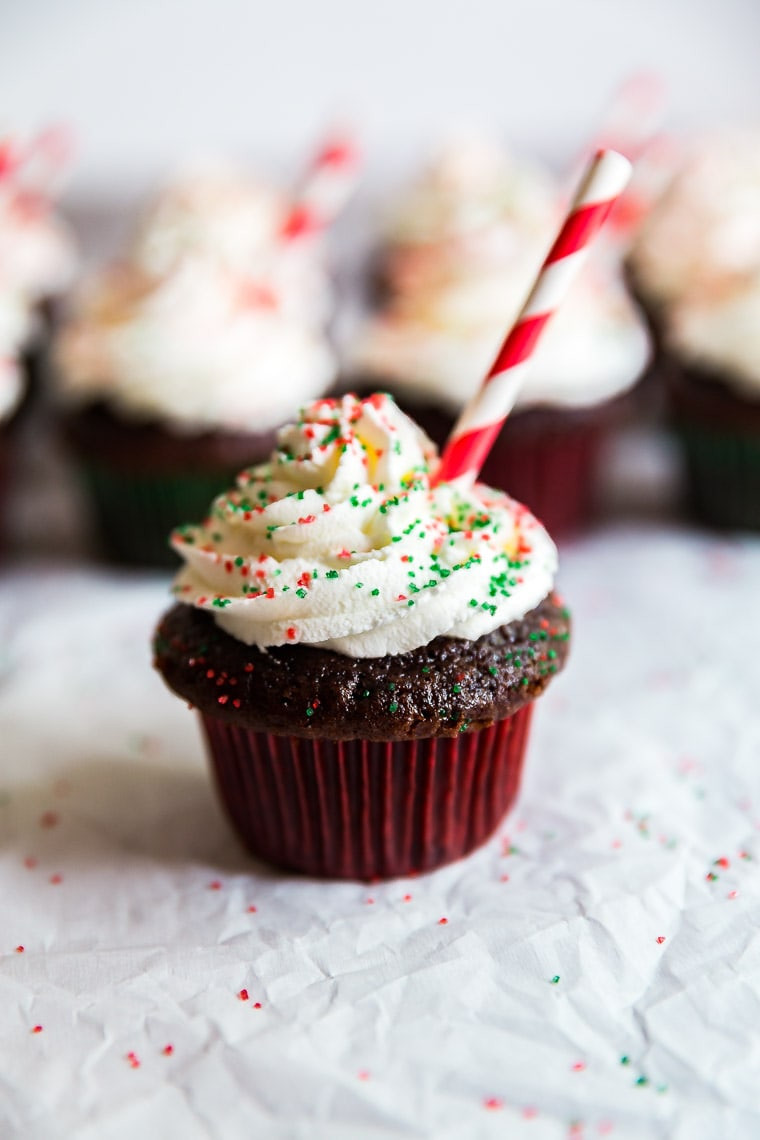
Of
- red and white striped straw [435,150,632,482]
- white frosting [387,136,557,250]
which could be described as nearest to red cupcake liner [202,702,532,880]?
red and white striped straw [435,150,632,482]

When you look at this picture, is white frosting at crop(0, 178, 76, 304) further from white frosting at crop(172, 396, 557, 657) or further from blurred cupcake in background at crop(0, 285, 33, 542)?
white frosting at crop(172, 396, 557, 657)

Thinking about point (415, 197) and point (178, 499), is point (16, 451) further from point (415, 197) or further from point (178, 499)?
point (415, 197)

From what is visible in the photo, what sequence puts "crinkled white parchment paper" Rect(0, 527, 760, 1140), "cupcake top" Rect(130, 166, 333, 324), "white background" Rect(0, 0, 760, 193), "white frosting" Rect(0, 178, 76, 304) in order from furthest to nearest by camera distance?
1. "white background" Rect(0, 0, 760, 193)
2. "white frosting" Rect(0, 178, 76, 304)
3. "cupcake top" Rect(130, 166, 333, 324)
4. "crinkled white parchment paper" Rect(0, 527, 760, 1140)

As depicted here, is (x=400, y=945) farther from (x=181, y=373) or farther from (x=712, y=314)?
(x=712, y=314)

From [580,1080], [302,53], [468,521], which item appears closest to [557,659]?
[468,521]

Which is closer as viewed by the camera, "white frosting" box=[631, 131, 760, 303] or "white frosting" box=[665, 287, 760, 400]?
"white frosting" box=[665, 287, 760, 400]

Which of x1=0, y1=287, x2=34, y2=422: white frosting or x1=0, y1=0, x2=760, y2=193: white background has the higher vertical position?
x1=0, y1=0, x2=760, y2=193: white background

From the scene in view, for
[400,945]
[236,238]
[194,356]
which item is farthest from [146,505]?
[400,945]
